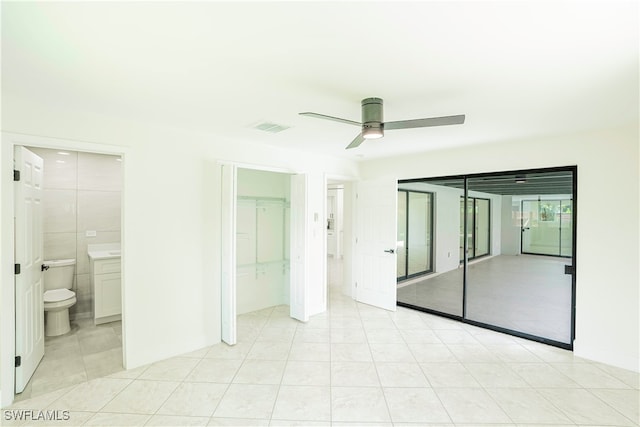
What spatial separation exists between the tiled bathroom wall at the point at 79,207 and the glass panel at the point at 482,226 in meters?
6.55

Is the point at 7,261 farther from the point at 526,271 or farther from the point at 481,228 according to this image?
the point at 481,228

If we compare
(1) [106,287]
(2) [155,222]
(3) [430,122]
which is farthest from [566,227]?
(1) [106,287]

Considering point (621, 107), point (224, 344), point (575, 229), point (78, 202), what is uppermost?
point (621, 107)

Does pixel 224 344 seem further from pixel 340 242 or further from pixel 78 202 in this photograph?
pixel 340 242

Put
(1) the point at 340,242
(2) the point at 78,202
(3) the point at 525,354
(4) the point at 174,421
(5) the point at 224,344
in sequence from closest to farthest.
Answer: (4) the point at 174,421, (3) the point at 525,354, (5) the point at 224,344, (2) the point at 78,202, (1) the point at 340,242

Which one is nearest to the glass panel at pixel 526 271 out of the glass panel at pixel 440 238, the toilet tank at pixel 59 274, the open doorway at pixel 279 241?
the glass panel at pixel 440 238

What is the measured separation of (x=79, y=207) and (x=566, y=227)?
21.0 feet

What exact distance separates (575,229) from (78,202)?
631 centimetres

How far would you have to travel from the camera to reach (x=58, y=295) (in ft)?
12.3

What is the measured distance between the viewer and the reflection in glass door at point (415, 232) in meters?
6.01

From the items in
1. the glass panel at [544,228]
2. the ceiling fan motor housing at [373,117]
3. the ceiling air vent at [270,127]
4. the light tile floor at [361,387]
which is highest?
the ceiling air vent at [270,127]

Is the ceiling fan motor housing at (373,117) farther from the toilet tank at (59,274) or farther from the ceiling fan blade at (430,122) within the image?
the toilet tank at (59,274)

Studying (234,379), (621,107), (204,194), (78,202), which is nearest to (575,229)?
(621,107)

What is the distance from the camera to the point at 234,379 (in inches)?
110
